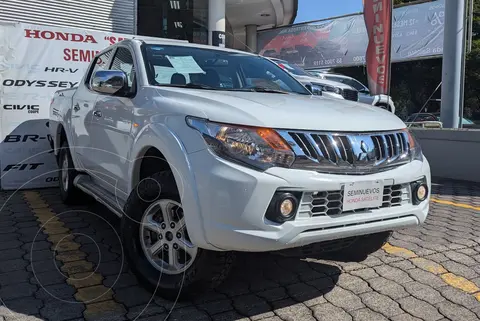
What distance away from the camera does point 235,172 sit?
8.09ft

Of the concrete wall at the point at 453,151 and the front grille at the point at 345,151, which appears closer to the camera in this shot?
the front grille at the point at 345,151

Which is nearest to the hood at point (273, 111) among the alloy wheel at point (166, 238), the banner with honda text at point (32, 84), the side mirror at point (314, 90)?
the alloy wheel at point (166, 238)

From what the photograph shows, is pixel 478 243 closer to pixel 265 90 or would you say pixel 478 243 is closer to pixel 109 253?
pixel 265 90

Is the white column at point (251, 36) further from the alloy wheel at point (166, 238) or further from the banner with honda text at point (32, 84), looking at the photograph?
the alloy wheel at point (166, 238)

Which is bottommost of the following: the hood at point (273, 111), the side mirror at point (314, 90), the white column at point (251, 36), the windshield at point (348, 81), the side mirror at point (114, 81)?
the hood at point (273, 111)

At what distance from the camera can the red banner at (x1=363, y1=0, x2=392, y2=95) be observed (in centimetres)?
1002

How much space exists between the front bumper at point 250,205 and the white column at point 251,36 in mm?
21207

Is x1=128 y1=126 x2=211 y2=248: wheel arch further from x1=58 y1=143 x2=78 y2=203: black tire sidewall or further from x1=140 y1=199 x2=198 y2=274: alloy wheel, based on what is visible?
x1=58 y1=143 x2=78 y2=203: black tire sidewall

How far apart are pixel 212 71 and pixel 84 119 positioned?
1402 mm

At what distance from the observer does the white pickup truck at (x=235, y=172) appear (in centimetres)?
248

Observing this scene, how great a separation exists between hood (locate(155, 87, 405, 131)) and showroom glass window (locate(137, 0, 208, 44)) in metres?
11.7

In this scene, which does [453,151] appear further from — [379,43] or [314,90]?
[379,43]

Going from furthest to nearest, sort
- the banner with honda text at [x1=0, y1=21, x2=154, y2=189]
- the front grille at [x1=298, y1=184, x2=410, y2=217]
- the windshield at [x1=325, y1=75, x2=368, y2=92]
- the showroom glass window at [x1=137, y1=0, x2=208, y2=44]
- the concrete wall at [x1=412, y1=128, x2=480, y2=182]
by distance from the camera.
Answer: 1. the showroom glass window at [x1=137, y1=0, x2=208, y2=44]
2. the windshield at [x1=325, y1=75, x2=368, y2=92]
3. the concrete wall at [x1=412, y1=128, x2=480, y2=182]
4. the banner with honda text at [x1=0, y1=21, x2=154, y2=189]
5. the front grille at [x1=298, y1=184, x2=410, y2=217]

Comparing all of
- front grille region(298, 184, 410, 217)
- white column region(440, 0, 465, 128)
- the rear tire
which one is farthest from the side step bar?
white column region(440, 0, 465, 128)
